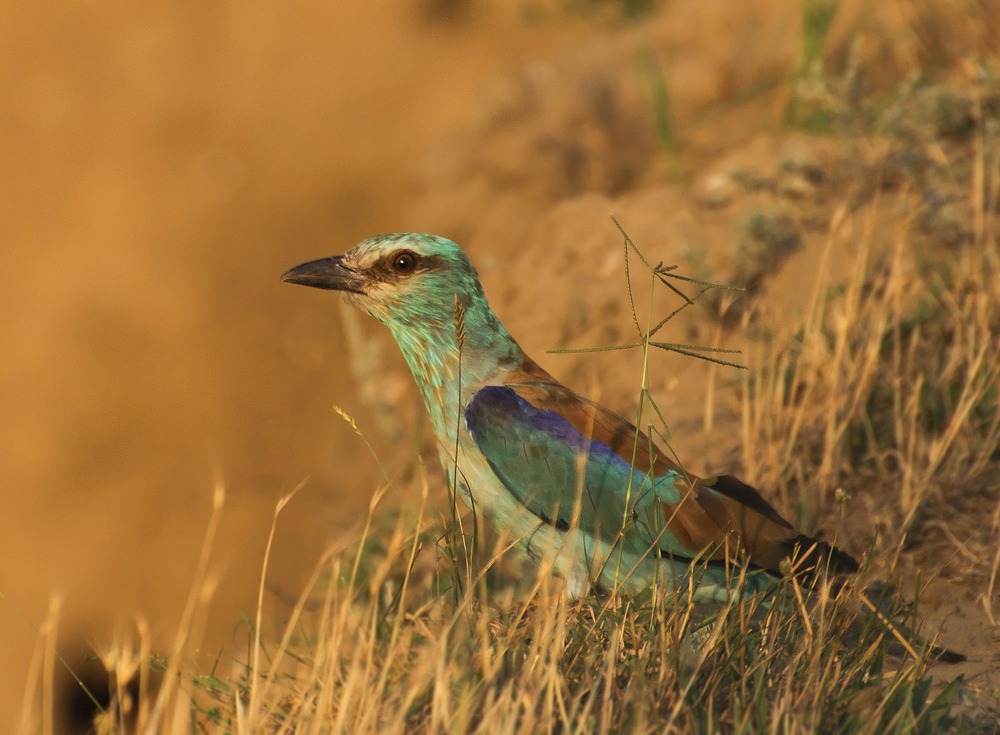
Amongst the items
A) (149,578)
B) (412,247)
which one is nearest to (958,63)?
(412,247)

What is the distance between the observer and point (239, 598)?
694 cm

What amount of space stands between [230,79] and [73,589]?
4545 millimetres

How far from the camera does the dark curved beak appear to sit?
3.62 m

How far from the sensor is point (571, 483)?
127 inches

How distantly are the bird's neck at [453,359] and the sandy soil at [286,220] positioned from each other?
1.55m

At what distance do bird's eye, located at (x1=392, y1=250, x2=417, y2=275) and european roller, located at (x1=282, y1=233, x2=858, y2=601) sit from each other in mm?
A: 137

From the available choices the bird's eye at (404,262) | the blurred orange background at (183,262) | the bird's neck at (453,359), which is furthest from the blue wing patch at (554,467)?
the blurred orange background at (183,262)

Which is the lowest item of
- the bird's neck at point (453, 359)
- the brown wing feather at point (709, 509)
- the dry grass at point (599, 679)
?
the dry grass at point (599, 679)

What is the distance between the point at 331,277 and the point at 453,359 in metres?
0.49

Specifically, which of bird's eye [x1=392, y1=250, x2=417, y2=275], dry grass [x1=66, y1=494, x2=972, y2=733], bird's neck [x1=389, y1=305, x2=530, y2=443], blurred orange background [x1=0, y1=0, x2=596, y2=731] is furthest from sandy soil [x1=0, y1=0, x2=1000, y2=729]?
dry grass [x1=66, y1=494, x2=972, y2=733]

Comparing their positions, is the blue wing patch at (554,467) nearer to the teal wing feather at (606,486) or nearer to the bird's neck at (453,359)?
the teal wing feather at (606,486)

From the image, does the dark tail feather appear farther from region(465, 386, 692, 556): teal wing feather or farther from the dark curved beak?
the dark curved beak

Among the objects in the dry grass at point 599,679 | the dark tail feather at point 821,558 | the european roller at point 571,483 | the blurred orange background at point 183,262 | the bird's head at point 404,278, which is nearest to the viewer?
the dry grass at point 599,679

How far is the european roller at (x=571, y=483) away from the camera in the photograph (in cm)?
310
